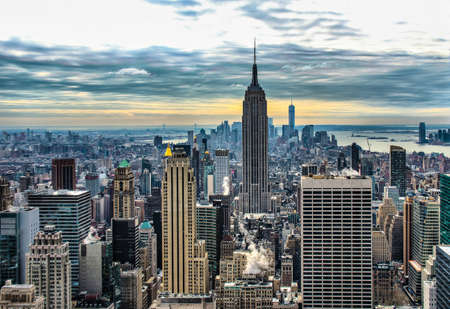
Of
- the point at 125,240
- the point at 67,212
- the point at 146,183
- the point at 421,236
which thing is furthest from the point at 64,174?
the point at 421,236

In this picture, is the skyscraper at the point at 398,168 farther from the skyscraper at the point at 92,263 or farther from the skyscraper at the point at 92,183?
the skyscraper at the point at 92,183

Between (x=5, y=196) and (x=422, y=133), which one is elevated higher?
(x=422, y=133)

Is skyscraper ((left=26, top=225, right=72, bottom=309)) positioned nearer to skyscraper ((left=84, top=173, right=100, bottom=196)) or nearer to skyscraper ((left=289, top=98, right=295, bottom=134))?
skyscraper ((left=84, top=173, right=100, bottom=196))

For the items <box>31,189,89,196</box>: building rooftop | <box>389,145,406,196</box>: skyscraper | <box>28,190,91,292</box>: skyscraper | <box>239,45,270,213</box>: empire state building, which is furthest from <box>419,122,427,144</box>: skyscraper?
<box>239,45,270,213</box>: empire state building

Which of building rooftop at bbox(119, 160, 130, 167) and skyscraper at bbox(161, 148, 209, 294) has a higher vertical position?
building rooftop at bbox(119, 160, 130, 167)

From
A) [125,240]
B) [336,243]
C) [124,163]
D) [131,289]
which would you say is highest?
[124,163]

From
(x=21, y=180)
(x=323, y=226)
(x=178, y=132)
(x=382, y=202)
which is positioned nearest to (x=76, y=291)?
(x=21, y=180)

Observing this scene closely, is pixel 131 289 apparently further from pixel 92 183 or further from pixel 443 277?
pixel 443 277
